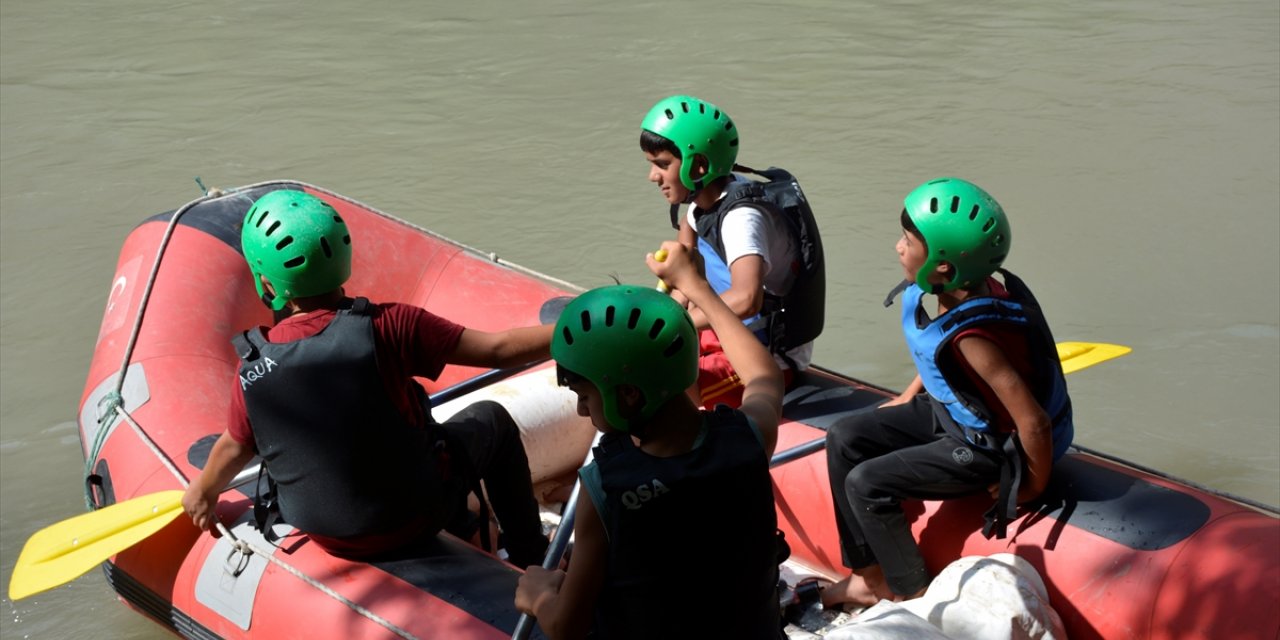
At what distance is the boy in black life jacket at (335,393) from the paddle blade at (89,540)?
0.75 feet

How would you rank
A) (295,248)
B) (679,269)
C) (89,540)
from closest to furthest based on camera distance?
1. (679,269)
2. (295,248)
3. (89,540)

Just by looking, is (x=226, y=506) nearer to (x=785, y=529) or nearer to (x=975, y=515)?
(x=785, y=529)

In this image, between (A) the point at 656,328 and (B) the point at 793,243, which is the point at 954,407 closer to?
(B) the point at 793,243

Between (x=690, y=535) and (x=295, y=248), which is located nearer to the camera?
(x=690, y=535)

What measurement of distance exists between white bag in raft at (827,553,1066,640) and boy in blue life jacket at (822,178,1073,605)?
0.17m

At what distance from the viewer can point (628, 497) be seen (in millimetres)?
2201

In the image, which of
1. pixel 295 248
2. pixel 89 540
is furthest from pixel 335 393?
pixel 89 540

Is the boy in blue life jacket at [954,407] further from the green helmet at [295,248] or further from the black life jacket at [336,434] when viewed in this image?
the green helmet at [295,248]

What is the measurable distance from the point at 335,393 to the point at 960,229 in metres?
1.51

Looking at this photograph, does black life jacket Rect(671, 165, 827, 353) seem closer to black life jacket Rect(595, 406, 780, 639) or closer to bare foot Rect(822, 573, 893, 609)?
bare foot Rect(822, 573, 893, 609)

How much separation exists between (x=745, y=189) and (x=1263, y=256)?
4.51 m

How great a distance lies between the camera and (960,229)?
3104mm

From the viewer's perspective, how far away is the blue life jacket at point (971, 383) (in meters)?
3.11

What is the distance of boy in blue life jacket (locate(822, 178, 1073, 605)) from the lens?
10.2ft
